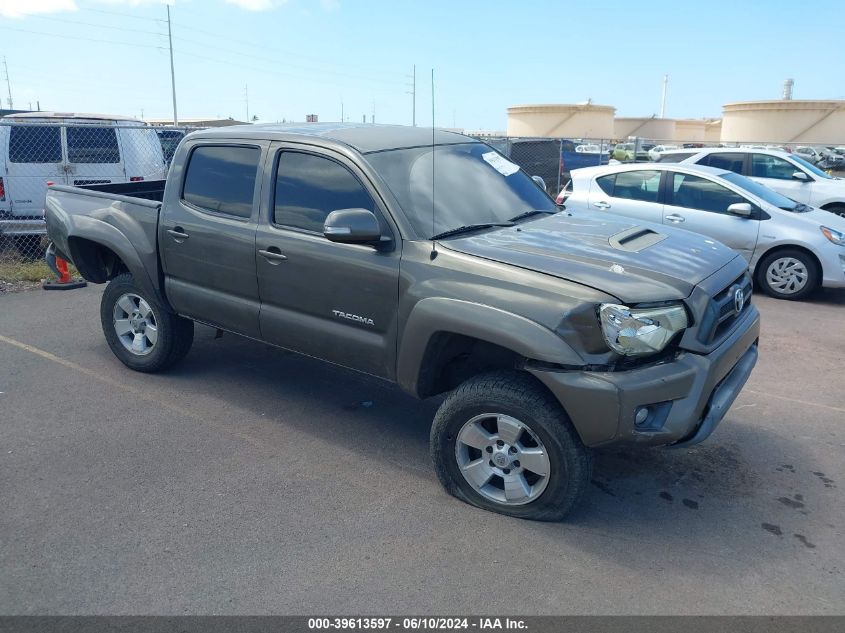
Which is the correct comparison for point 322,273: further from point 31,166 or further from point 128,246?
point 31,166

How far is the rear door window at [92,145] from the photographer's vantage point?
417 inches

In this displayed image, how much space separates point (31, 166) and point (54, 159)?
1.10ft

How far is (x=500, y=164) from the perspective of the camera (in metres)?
5.03

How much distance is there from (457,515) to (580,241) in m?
1.67

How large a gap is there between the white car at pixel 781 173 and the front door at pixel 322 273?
9.04 m

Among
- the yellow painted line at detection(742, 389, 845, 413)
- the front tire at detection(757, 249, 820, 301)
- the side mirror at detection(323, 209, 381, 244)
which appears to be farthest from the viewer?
the front tire at detection(757, 249, 820, 301)

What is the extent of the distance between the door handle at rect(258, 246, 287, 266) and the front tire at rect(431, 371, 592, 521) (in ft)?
4.82

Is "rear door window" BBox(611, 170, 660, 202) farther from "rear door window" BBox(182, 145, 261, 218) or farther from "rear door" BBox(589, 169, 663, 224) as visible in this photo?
"rear door window" BBox(182, 145, 261, 218)

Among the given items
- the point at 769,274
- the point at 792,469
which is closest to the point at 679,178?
the point at 769,274

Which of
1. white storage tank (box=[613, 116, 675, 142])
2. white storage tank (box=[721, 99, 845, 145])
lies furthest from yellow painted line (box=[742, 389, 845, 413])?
white storage tank (box=[613, 116, 675, 142])

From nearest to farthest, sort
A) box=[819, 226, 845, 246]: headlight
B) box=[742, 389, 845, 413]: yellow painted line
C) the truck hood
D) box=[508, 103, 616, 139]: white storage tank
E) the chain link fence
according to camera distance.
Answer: the truck hood → box=[742, 389, 845, 413]: yellow painted line → box=[819, 226, 845, 246]: headlight → the chain link fence → box=[508, 103, 616, 139]: white storage tank

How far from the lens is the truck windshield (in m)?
4.20

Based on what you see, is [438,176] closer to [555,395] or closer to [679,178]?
[555,395]

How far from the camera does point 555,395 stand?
3.51 m
